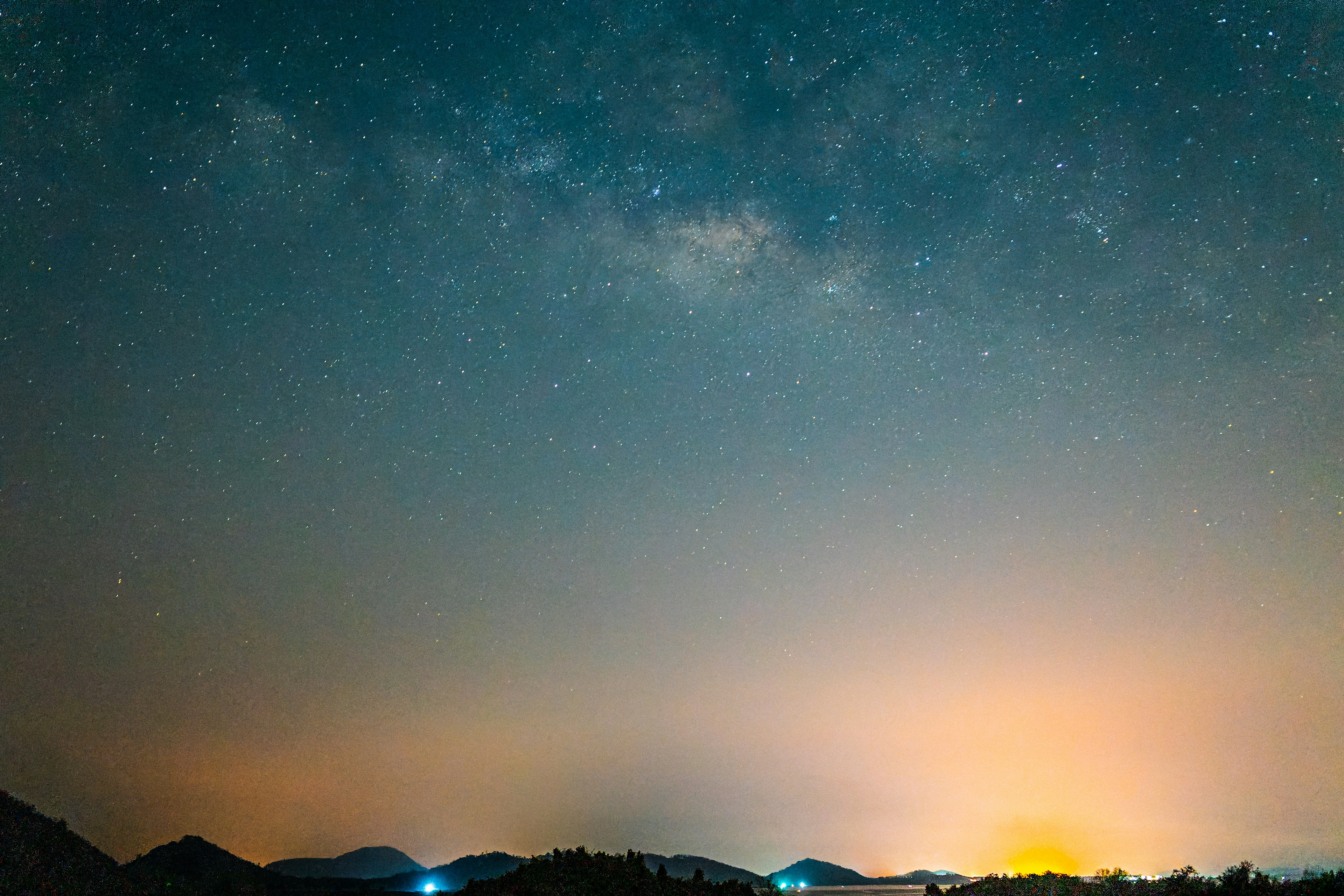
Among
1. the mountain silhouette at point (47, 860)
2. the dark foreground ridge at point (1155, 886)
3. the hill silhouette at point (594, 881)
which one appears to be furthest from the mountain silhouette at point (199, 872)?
the dark foreground ridge at point (1155, 886)

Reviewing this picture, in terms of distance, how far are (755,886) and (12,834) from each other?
1037 inches

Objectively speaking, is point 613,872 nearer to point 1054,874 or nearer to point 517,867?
point 517,867

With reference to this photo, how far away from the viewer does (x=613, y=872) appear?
22.3 metres

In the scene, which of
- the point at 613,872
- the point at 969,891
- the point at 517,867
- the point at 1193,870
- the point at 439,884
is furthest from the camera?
the point at 439,884

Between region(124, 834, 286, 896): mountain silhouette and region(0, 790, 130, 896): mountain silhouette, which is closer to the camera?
region(0, 790, 130, 896): mountain silhouette

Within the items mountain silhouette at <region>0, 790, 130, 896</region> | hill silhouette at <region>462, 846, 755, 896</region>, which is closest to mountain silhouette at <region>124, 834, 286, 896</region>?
mountain silhouette at <region>0, 790, 130, 896</region>

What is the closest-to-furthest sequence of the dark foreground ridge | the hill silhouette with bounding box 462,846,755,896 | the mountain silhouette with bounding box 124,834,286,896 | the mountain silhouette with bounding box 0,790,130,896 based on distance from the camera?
the dark foreground ridge < the hill silhouette with bounding box 462,846,755,896 < the mountain silhouette with bounding box 0,790,130,896 < the mountain silhouette with bounding box 124,834,286,896

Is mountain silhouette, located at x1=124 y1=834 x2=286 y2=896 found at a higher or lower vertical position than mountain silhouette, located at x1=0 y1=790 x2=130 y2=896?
lower

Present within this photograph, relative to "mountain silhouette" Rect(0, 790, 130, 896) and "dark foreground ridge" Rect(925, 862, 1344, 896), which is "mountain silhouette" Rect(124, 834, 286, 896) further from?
"dark foreground ridge" Rect(925, 862, 1344, 896)

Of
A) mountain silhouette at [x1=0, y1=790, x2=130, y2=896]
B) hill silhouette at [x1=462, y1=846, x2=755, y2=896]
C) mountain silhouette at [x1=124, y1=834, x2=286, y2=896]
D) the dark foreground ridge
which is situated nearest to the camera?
the dark foreground ridge

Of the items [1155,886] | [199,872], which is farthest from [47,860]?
[199,872]

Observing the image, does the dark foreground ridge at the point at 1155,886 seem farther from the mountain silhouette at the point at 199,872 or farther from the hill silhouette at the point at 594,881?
the mountain silhouette at the point at 199,872

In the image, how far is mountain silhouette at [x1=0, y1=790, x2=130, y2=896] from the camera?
27.3m

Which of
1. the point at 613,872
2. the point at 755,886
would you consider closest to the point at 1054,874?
the point at 755,886
